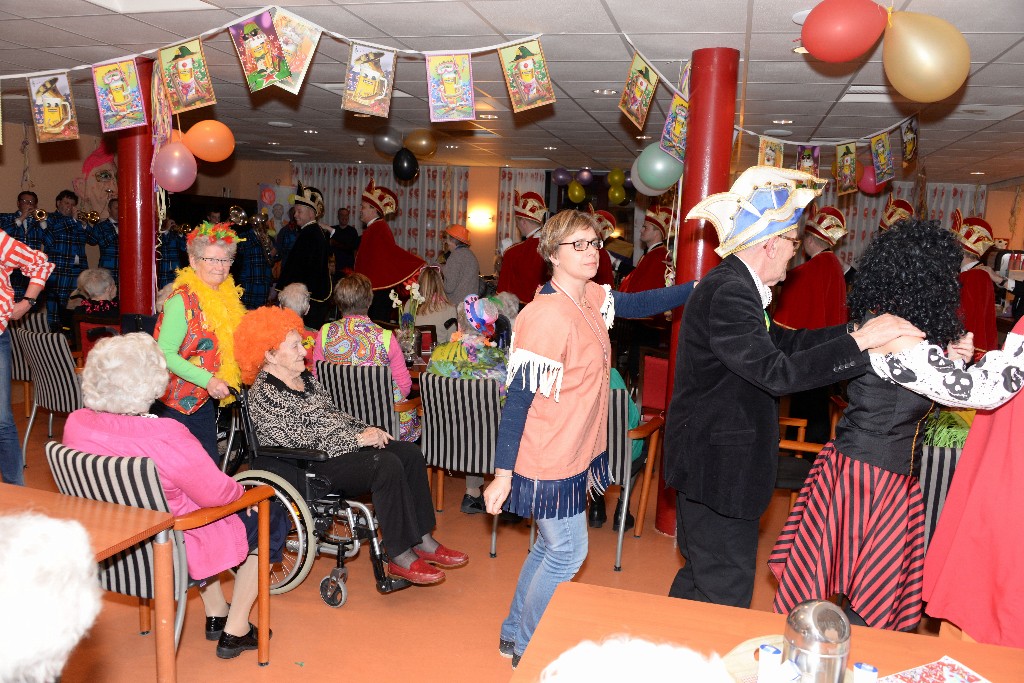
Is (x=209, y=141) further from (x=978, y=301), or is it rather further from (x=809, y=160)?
(x=978, y=301)

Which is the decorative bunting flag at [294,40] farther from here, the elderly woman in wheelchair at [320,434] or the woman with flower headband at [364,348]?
the elderly woman in wheelchair at [320,434]

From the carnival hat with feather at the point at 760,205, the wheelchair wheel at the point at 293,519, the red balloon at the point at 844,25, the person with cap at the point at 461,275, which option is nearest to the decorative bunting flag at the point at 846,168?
the person with cap at the point at 461,275

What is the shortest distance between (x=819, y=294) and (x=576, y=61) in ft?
8.24

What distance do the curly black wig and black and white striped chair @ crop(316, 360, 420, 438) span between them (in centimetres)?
245

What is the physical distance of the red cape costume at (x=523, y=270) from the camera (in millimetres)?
7676

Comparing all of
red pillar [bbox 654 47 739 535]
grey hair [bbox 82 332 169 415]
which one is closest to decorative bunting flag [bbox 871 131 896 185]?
red pillar [bbox 654 47 739 535]

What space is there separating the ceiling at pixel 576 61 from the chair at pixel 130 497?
2750mm

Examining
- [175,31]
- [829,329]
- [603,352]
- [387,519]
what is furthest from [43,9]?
[829,329]

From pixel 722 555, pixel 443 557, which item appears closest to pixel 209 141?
pixel 443 557

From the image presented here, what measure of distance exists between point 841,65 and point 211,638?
14.8 feet

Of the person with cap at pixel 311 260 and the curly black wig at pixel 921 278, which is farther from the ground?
the curly black wig at pixel 921 278

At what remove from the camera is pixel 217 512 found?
2410 millimetres

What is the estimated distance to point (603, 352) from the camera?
264cm

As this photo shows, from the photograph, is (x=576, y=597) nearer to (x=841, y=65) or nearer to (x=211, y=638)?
(x=211, y=638)
